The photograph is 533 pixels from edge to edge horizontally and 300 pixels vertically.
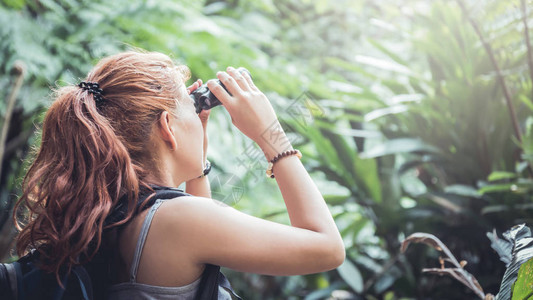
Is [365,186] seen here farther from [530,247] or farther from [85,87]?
[85,87]

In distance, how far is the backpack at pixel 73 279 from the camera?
639mm

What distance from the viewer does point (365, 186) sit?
180 cm

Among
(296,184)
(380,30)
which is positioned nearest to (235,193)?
(296,184)

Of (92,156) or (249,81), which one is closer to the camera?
(92,156)

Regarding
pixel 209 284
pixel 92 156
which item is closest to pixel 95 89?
pixel 92 156

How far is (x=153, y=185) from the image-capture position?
724mm

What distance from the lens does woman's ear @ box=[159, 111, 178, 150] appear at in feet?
2.44

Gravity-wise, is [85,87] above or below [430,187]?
above

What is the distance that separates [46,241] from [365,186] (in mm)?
1329

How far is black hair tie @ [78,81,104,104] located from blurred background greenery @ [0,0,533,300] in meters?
0.63

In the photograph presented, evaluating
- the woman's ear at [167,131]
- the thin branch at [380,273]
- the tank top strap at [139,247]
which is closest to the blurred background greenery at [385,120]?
the thin branch at [380,273]

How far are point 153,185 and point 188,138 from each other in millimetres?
103

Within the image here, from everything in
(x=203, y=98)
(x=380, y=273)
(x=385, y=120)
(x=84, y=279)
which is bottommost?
(x=380, y=273)

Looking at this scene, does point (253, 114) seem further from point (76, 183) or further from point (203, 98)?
point (76, 183)
